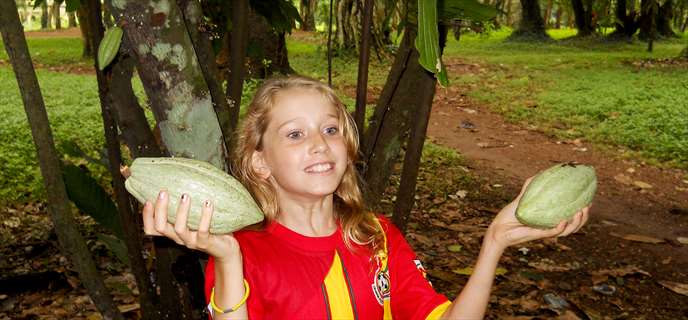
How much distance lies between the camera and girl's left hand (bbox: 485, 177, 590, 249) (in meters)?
1.23

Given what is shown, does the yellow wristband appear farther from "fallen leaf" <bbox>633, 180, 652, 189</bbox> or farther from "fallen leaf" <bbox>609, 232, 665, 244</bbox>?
"fallen leaf" <bbox>633, 180, 652, 189</bbox>

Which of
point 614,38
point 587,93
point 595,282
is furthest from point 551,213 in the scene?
point 614,38

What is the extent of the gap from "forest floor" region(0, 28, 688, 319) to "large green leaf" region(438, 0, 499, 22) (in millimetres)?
1342

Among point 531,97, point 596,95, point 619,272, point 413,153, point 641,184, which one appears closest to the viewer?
point 413,153

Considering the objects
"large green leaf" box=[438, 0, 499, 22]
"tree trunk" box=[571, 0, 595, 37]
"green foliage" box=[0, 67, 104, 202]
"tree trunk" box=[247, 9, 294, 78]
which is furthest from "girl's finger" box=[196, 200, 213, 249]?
"tree trunk" box=[571, 0, 595, 37]

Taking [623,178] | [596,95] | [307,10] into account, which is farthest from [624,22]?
[307,10]

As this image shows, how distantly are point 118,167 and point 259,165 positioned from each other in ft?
1.32

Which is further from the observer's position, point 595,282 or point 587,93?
point 587,93

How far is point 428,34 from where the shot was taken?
3.20 ft

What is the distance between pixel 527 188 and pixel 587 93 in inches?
255

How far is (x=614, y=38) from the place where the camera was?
43.2 ft

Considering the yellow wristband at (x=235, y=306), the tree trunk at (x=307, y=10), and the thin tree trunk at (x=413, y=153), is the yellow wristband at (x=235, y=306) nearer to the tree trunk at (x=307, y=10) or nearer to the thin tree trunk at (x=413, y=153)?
the thin tree trunk at (x=413, y=153)

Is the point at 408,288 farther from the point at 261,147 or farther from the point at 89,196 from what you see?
the point at 89,196

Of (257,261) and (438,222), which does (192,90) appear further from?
Answer: (438,222)
